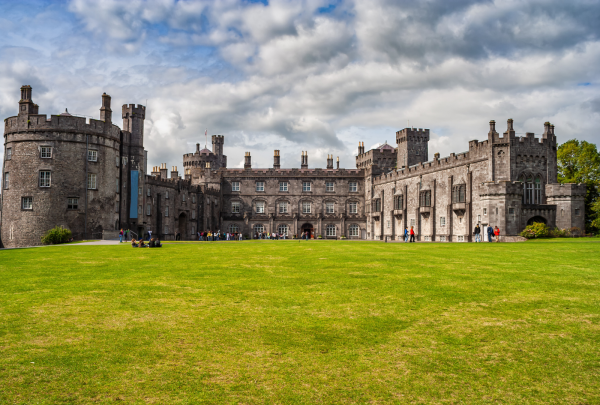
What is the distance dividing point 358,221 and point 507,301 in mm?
65233

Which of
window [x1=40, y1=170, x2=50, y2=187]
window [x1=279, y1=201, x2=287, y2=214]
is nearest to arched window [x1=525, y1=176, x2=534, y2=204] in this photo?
window [x1=279, y1=201, x2=287, y2=214]

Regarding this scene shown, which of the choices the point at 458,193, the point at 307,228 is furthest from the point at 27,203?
the point at 307,228

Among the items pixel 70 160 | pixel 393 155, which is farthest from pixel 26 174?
pixel 393 155

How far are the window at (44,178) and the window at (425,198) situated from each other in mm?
41593

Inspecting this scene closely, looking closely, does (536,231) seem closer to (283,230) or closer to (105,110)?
(105,110)

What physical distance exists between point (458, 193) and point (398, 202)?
1434 centimetres

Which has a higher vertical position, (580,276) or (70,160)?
(70,160)

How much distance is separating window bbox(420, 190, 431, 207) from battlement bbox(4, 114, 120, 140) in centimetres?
3763

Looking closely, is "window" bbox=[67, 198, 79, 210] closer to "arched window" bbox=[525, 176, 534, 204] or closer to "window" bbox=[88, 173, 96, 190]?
"window" bbox=[88, 173, 96, 190]

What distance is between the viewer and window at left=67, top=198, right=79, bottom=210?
41.6 m

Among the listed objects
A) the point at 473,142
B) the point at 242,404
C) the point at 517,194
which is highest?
the point at 473,142

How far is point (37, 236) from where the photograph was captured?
40.8m

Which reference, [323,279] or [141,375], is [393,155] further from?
[141,375]

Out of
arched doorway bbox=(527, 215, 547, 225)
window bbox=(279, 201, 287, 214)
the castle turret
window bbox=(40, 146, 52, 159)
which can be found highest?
the castle turret
